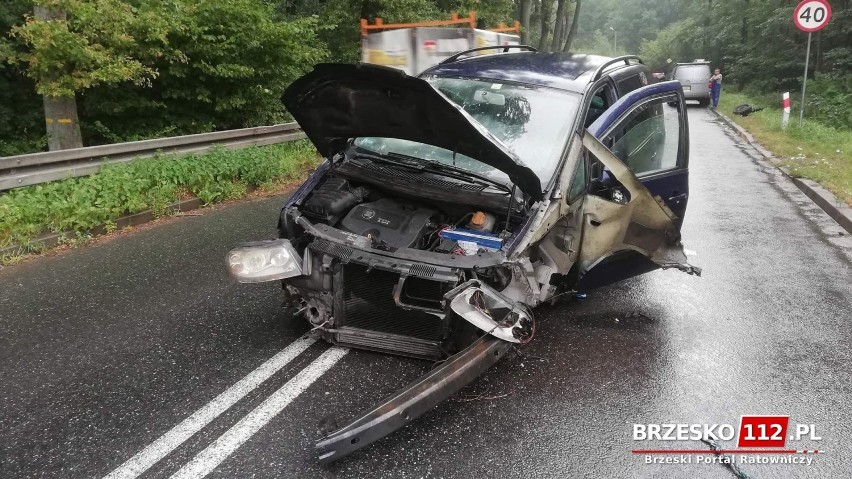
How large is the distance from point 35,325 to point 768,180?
36.0 feet

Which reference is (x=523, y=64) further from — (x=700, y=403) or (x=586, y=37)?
(x=586, y=37)

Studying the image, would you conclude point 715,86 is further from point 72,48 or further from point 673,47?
point 673,47

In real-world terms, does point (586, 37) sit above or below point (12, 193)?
above

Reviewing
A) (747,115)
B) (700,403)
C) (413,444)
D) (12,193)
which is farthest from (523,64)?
(747,115)

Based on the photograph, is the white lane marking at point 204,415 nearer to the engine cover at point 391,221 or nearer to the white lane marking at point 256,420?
the white lane marking at point 256,420

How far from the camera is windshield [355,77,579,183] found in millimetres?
4078

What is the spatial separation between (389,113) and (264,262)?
1.28 metres

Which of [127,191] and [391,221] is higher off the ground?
[391,221]

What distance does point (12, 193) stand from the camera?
20.0 feet

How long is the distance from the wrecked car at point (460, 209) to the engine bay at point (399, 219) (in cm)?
1

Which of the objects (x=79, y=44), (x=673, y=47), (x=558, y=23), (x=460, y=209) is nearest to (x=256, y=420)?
(x=460, y=209)

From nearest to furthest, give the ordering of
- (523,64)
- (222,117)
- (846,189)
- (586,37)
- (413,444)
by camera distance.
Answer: (413,444), (523,64), (846,189), (222,117), (586,37)

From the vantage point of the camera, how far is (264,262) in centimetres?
351

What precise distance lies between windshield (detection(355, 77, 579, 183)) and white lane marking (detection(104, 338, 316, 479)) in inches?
66.1
